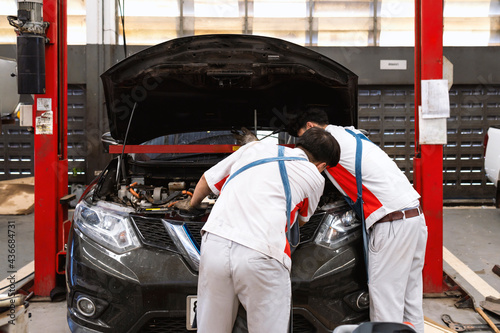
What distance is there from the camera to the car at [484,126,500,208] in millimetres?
6913

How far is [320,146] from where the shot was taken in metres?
2.51

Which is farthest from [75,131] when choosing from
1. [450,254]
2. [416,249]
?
[416,249]

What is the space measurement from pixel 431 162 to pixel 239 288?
9.04 feet

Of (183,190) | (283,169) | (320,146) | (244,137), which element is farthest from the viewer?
(244,137)

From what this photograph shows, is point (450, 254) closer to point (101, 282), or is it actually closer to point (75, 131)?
point (101, 282)

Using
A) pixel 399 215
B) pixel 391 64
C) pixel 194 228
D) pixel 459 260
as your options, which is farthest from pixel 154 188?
pixel 391 64

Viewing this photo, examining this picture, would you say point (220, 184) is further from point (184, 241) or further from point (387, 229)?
point (387, 229)

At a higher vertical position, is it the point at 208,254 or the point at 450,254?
the point at 208,254

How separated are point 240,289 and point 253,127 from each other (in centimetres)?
241

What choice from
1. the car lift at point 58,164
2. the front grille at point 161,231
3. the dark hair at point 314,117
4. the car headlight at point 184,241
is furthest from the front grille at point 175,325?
the car lift at point 58,164

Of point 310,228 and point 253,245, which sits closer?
point 253,245

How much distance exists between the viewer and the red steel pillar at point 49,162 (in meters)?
4.25

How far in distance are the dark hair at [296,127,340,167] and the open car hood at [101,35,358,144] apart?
37.7 inches

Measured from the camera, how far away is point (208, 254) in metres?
2.24
